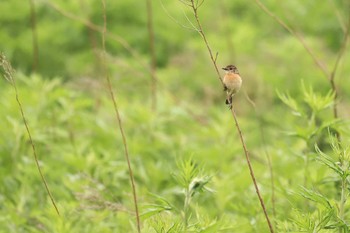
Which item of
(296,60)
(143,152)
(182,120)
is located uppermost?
(296,60)

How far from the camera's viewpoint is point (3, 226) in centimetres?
310

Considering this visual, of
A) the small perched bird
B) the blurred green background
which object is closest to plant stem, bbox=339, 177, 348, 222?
the blurred green background

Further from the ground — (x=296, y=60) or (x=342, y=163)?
(x=296, y=60)

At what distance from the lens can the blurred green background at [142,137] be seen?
2.69 meters

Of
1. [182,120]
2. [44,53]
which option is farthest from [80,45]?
[182,120]

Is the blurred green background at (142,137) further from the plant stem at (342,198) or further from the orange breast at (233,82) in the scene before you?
the orange breast at (233,82)

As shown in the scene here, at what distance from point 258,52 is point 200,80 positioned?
1010mm

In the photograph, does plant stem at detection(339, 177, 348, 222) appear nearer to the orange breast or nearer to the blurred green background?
the blurred green background

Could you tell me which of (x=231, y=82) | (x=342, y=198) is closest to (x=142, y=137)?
(x=342, y=198)

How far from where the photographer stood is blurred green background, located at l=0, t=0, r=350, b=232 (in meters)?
2.69

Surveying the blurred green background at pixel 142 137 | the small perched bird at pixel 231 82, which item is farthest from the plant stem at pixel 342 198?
the small perched bird at pixel 231 82

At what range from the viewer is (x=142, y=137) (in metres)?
4.54

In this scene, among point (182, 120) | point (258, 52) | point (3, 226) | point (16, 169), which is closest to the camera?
point (3, 226)

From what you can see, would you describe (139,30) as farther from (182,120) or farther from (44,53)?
(182,120)
